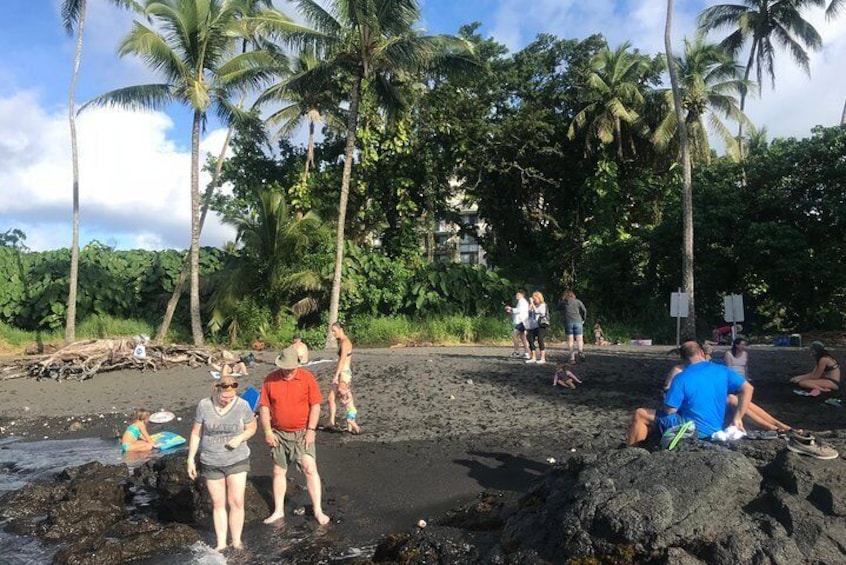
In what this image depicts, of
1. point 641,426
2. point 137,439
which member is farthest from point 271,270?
point 641,426

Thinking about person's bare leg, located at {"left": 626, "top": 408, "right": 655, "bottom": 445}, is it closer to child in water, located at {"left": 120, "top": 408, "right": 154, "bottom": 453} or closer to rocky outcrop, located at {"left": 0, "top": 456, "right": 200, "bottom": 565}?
rocky outcrop, located at {"left": 0, "top": 456, "right": 200, "bottom": 565}

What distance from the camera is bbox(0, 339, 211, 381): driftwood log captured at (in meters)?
15.7

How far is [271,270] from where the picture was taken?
2203cm

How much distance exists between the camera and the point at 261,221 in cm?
2198

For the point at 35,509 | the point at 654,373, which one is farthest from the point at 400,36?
the point at 35,509

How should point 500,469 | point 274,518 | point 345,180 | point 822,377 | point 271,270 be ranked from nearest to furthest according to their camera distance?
1. point 274,518
2. point 500,469
3. point 822,377
4. point 345,180
5. point 271,270

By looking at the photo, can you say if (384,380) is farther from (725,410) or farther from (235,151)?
(235,151)

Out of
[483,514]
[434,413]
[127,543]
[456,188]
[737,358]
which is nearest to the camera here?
[127,543]

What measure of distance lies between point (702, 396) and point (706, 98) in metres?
22.7

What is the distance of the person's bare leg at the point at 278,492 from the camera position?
6.54 metres

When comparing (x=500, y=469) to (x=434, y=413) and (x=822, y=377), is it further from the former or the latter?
(x=822, y=377)

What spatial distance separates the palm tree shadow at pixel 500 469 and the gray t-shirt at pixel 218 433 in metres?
3.03

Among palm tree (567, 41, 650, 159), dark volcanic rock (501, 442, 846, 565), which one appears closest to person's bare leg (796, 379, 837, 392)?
dark volcanic rock (501, 442, 846, 565)

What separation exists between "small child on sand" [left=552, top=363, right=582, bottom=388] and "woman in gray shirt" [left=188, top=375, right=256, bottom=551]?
24.8 ft
